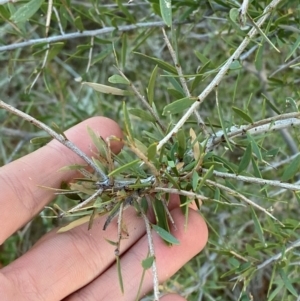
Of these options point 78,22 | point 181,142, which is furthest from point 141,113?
point 78,22

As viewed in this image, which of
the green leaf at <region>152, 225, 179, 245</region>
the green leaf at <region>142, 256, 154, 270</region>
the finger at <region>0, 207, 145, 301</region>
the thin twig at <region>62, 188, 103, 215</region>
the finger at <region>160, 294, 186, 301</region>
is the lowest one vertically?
the finger at <region>160, 294, 186, 301</region>

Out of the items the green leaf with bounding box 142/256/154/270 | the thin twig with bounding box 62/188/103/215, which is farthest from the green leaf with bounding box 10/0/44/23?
the green leaf with bounding box 142/256/154/270

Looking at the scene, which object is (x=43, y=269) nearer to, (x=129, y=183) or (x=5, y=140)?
(x=129, y=183)

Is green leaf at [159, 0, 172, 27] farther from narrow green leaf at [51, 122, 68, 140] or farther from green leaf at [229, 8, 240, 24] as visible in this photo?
narrow green leaf at [51, 122, 68, 140]

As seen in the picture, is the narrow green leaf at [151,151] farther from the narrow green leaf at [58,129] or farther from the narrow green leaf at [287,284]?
the narrow green leaf at [287,284]

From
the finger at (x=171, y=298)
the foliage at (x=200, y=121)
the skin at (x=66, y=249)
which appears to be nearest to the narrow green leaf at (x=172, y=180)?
the foliage at (x=200, y=121)

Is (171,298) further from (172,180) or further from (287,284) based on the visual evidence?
(172,180)

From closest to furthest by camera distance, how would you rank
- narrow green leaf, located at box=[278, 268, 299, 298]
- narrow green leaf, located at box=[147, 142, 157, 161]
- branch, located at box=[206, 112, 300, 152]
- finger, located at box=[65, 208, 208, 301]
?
narrow green leaf, located at box=[147, 142, 157, 161], branch, located at box=[206, 112, 300, 152], narrow green leaf, located at box=[278, 268, 299, 298], finger, located at box=[65, 208, 208, 301]

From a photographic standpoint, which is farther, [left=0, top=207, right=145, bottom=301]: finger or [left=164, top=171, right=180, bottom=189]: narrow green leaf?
[left=0, top=207, right=145, bottom=301]: finger

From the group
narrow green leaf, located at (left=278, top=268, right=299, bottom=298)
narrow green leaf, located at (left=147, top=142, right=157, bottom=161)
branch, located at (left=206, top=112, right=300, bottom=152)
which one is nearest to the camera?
narrow green leaf, located at (left=147, top=142, right=157, bottom=161)
